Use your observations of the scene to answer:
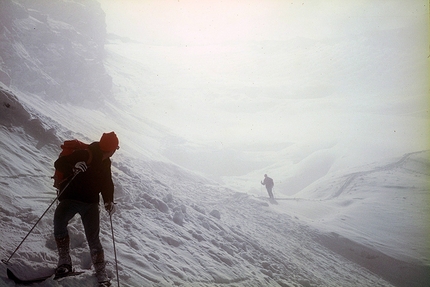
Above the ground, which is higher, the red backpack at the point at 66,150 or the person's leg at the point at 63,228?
the red backpack at the point at 66,150

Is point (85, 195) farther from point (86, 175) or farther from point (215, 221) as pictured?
point (215, 221)

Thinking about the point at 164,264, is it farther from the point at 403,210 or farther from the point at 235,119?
the point at 235,119

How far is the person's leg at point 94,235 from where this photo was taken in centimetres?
357

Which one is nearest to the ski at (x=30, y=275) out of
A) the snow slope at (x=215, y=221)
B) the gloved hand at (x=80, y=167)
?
the snow slope at (x=215, y=221)

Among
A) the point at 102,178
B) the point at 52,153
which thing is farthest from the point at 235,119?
Answer: the point at 102,178

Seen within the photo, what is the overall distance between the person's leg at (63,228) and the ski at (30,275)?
0.14 metres

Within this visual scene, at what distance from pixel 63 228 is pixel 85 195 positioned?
0.50 meters

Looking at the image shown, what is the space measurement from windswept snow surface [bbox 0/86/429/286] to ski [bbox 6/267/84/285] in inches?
3.4

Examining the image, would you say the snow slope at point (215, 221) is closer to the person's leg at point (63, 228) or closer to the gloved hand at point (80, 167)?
the person's leg at point (63, 228)

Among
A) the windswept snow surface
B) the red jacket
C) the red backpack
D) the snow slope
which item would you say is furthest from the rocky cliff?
the red jacket

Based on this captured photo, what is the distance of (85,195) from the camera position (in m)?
3.49

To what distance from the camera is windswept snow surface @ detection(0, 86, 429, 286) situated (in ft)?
15.6

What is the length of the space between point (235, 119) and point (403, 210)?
61477 mm

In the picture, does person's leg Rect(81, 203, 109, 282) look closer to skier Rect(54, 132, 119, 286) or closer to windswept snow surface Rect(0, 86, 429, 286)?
skier Rect(54, 132, 119, 286)
